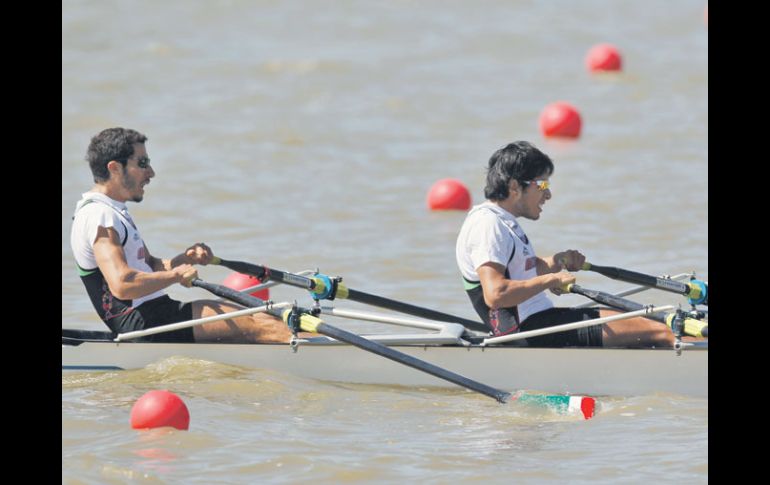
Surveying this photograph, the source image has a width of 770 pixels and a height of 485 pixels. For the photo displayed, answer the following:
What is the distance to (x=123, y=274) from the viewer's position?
796 cm

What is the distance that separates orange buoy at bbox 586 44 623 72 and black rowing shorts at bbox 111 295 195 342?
12130 millimetres

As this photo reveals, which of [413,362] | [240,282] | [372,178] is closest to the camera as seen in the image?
[413,362]

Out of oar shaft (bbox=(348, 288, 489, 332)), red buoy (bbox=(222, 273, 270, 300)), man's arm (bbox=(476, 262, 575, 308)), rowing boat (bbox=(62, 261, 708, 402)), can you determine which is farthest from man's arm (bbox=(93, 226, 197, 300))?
red buoy (bbox=(222, 273, 270, 300))

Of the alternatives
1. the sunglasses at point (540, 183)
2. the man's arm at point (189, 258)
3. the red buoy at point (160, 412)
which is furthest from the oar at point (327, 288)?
the red buoy at point (160, 412)

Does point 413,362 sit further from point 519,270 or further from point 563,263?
point 563,263

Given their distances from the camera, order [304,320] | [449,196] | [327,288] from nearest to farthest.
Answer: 1. [304,320]
2. [327,288]
3. [449,196]

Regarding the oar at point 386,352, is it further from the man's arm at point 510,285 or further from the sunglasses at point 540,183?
the sunglasses at point 540,183

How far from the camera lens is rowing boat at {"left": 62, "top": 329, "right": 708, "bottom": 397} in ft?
26.1

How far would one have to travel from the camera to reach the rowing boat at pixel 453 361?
796 centimetres

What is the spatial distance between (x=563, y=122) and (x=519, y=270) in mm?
8573

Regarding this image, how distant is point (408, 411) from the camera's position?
787 centimetres

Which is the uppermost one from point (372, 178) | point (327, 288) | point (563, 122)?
point (563, 122)

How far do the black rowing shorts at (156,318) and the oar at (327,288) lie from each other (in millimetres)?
370

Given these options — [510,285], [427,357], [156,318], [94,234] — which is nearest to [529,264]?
[510,285]
